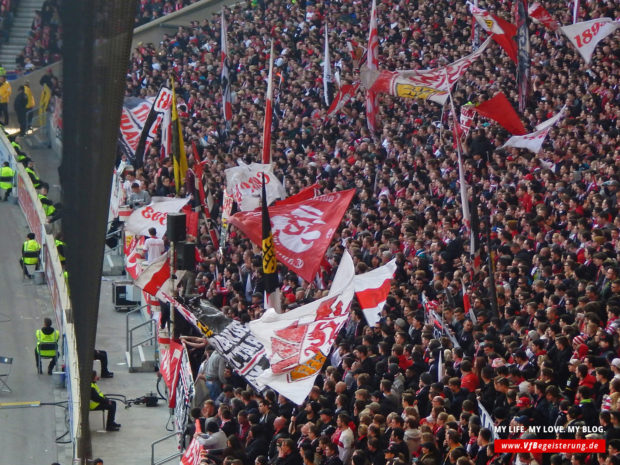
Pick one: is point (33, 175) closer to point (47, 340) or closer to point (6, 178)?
point (6, 178)

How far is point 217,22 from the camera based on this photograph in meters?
44.5

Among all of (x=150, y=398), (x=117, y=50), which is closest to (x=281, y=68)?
(x=150, y=398)

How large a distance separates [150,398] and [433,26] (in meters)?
15.7

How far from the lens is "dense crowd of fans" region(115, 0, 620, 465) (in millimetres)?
11516

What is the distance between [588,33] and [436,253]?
804 cm

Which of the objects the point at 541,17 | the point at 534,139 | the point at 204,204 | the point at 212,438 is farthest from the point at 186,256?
the point at 541,17

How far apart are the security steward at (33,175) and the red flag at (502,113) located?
1235 centimetres

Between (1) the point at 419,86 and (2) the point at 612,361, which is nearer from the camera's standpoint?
Result: (2) the point at 612,361

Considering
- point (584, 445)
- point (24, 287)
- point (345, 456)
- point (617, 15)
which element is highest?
point (617, 15)

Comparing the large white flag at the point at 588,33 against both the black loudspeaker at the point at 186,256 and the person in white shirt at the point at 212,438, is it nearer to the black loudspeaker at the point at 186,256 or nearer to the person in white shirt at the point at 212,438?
the black loudspeaker at the point at 186,256

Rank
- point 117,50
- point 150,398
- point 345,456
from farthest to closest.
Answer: point 150,398
point 345,456
point 117,50

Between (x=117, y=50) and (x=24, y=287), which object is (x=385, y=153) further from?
(x=117, y=50)

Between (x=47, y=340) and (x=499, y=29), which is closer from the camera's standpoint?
(x=47, y=340)

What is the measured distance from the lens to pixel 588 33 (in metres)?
23.5
